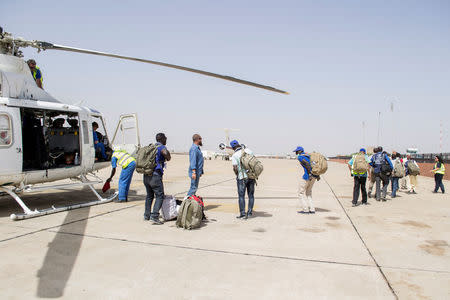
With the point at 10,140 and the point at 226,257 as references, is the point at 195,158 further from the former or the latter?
the point at 10,140

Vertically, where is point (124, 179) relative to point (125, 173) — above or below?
below

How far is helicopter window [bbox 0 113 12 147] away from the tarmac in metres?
1.64

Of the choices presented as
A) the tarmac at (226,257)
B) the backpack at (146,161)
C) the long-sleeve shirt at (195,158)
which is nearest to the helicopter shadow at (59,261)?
the tarmac at (226,257)

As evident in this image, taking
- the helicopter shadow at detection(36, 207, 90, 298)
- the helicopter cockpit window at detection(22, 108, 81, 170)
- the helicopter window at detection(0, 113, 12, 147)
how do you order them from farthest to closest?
the helicopter cockpit window at detection(22, 108, 81, 170)
the helicopter window at detection(0, 113, 12, 147)
the helicopter shadow at detection(36, 207, 90, 298)

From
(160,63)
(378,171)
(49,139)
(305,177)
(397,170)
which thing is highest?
(160,63)

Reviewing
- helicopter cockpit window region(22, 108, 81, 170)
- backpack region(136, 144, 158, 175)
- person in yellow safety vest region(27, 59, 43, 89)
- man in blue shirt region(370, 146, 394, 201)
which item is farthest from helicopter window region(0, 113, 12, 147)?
man in blue shirt region(370, 146, 394, 201)

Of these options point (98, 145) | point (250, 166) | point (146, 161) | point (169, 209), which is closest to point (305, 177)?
point (250, 166)

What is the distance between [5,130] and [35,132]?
923mm

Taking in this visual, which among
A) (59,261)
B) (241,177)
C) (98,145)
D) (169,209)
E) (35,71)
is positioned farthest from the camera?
(98,145)

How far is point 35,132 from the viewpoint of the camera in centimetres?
774

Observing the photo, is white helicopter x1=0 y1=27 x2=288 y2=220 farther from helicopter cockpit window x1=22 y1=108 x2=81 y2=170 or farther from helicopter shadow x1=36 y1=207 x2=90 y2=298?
helicopter shadow x1=36 y1=207 x2=90 y2=298

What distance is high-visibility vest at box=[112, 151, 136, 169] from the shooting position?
30.5ft

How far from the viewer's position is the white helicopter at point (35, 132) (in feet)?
22.6

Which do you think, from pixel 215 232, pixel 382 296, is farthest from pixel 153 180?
pixel 382 296
